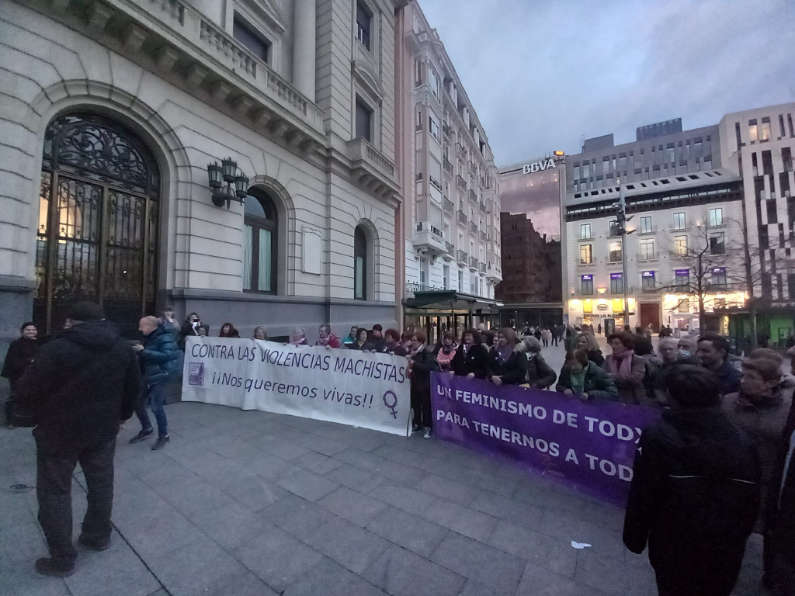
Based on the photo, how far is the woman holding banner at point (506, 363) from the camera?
5047 millimetres

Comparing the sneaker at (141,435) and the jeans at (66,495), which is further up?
the jeans at (66,495)

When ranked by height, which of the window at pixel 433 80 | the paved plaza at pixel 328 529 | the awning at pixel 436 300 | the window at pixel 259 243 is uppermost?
the window at pixel 433 80

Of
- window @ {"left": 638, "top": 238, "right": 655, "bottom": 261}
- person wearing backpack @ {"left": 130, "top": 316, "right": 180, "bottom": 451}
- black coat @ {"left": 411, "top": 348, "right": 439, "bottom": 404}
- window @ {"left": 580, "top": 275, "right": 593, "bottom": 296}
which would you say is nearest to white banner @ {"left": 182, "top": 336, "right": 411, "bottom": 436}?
black coat @ {"left": 411, "top": 348, "right": 439, "bottom": 404}

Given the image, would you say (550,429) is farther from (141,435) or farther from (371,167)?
(371,167)

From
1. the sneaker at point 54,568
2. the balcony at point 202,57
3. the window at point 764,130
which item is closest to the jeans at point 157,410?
the sneaker at point 54,568

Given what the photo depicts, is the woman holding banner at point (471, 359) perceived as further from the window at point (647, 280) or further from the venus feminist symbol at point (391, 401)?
the window at point (647, 280)

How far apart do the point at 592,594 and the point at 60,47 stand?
1146cm

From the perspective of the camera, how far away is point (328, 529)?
305cm

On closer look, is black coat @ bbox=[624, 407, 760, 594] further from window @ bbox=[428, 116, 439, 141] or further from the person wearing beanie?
window @ bbox=[428, 116, 439, 141]

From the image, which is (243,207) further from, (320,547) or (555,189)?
(555,189)

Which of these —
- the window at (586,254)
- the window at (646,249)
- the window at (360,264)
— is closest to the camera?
the window at (360,264)

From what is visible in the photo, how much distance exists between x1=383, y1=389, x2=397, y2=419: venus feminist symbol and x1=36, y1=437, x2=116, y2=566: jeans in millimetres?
3711

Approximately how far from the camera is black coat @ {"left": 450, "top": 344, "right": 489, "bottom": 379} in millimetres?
5594

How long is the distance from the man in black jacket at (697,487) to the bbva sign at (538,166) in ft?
210
